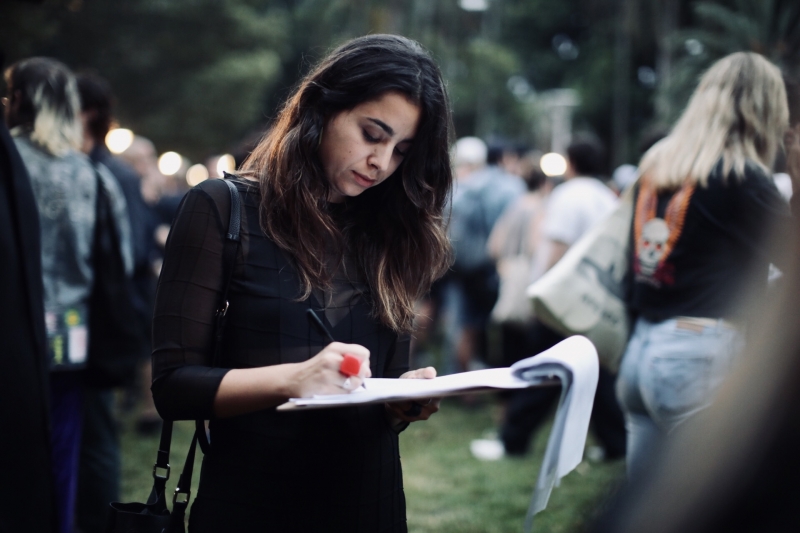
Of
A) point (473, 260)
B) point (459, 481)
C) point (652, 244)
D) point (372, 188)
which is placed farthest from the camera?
point (473, 260)

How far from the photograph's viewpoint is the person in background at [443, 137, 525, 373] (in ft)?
26.9

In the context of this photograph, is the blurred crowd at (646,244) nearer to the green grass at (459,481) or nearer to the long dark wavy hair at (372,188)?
the long dark wavy hair at (372,188)

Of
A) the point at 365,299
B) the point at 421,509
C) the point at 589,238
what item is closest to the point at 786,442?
the point at 365,299

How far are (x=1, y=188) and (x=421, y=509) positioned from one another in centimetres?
377

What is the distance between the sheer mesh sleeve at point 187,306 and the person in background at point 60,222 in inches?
74.3

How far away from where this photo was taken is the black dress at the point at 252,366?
1.79m

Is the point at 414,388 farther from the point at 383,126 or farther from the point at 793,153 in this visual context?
the point at 793,153

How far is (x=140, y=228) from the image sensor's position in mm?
5262

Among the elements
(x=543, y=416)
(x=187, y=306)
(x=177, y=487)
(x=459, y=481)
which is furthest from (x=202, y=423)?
(x=543, y=416)

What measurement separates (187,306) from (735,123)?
2.36 meters

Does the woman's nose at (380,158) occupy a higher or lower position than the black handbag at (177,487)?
higher

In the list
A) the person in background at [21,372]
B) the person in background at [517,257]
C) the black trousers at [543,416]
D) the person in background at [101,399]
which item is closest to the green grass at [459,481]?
the black trousers at [543,416]

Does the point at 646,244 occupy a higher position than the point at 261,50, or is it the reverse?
the point at 261,50

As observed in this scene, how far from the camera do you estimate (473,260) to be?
8234 millimetres
